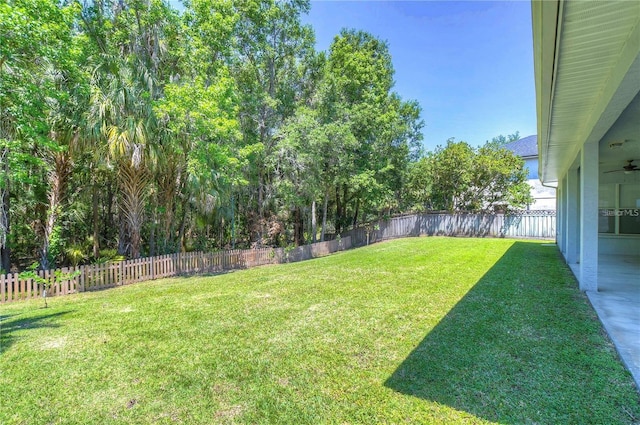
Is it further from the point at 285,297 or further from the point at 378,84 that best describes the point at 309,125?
the point at 285,297

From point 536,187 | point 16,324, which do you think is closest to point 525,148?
point 536,187

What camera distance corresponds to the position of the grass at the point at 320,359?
245 centimetres

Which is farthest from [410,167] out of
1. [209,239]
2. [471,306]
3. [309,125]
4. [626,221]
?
[471,306]

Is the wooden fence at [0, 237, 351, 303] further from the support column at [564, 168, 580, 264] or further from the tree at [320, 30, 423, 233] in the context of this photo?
the support column at [564, 168, 580, 264]

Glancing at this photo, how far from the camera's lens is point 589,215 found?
17.0ft

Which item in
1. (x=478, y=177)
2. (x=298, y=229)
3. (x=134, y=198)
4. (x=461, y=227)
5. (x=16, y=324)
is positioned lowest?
(x=16, y=324)

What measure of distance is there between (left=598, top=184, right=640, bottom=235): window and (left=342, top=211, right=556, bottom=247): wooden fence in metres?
7.12

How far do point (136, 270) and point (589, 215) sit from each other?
393 inches

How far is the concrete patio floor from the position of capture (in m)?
3.13

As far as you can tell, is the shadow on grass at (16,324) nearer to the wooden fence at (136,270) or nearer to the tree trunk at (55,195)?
the wooden fence at (136,270)

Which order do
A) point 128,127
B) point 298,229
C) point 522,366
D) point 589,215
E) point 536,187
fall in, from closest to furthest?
point 522,366, point 589,215, point 128,127, point 298,229, point 536,187

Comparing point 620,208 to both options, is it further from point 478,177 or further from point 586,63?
point 478,177

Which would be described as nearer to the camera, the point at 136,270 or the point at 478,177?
the point at 136,270

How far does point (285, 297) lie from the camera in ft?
19.2
